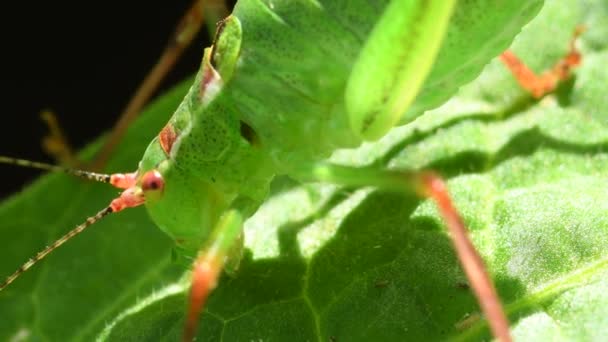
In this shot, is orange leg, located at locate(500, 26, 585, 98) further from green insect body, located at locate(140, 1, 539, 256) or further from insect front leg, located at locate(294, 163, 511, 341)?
insect front leg, located at locate(294, 163, 511, 341)

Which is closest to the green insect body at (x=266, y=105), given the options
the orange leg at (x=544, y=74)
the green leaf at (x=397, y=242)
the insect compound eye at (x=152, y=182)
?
the insect compound eye at (x=152, y=182)

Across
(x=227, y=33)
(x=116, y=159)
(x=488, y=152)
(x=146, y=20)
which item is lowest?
(x=488, y=152)

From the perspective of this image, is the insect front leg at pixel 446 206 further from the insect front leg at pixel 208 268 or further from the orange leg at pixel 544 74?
the orange leg at pixel 544 74

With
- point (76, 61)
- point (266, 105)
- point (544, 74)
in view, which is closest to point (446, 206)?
point (266, 105)

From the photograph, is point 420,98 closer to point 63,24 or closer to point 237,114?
point 237,114

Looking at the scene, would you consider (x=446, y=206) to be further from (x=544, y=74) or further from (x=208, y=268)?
(x=544, y=74)

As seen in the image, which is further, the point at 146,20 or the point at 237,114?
the point at 146,20

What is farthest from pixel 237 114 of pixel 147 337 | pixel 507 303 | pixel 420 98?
pixel 507 303

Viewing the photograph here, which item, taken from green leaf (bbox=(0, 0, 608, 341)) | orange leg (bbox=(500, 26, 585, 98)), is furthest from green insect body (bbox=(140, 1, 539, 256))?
orange leg (bbox=(500, 26, 585, 98))
